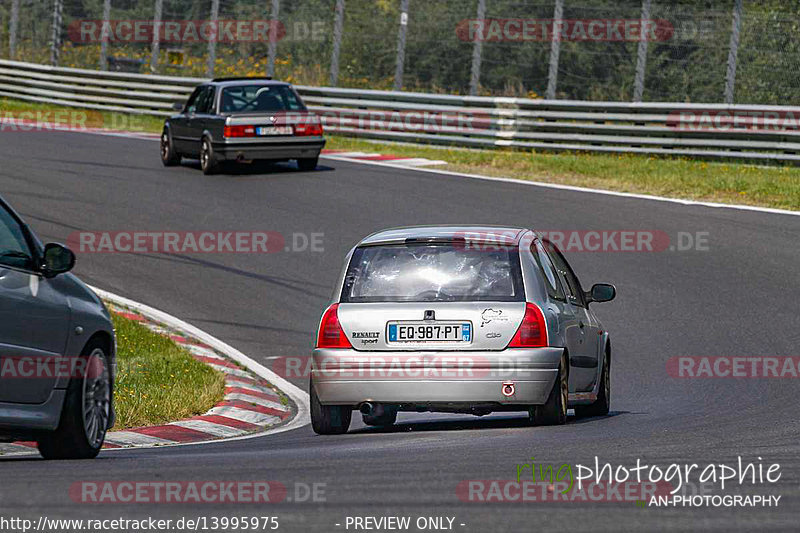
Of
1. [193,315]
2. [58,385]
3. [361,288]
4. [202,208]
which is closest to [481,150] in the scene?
[202,208]

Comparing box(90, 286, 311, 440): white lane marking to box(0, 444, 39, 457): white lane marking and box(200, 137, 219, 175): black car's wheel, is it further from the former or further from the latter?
box(200, 137, 219, 175): black car's wheel

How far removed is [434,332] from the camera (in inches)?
352

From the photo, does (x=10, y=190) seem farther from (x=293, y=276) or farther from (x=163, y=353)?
(x=163, y=353)

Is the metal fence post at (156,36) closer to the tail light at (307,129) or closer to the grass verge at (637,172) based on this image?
the grass verge at (637,172)

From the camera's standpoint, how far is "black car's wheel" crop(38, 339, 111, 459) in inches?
302

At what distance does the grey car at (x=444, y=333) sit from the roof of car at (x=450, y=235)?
11 mm

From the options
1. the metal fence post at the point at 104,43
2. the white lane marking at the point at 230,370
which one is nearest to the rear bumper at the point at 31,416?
the white lane marking at the point at 230,370

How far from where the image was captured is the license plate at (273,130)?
23.8 m

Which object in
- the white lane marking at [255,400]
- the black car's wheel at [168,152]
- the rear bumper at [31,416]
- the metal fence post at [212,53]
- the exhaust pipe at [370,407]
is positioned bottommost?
the white lane marking at [255,400]

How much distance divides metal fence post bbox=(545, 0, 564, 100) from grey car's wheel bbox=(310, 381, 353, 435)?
1776 centimetres

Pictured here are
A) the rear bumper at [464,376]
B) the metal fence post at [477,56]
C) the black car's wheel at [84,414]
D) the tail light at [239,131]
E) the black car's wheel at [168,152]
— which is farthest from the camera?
the metal fence post at [477,56]

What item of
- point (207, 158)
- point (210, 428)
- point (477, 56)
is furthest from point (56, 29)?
point (210, 428)

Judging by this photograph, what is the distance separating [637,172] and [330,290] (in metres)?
9.35

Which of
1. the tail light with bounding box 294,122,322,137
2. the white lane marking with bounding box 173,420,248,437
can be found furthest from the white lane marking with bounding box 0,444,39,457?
the tail light with bounding box 294,122,322,137
